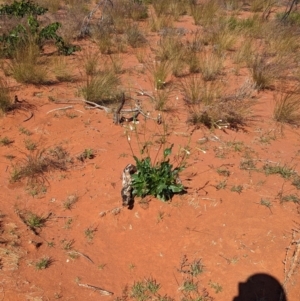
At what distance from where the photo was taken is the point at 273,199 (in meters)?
3.37

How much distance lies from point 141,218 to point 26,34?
413 cm

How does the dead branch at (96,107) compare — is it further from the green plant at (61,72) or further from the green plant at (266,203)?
the green plant at (266,203)

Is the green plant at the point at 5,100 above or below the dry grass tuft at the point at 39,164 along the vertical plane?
above

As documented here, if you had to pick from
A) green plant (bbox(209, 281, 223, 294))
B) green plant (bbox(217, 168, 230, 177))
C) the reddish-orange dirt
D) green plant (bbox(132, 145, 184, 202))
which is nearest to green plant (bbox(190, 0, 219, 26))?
the reddish-orange dirt

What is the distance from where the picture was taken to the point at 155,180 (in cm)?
318

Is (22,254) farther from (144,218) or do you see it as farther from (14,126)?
(14,126)

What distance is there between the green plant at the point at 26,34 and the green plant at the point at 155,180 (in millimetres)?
3369

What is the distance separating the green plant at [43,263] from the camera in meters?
2.71

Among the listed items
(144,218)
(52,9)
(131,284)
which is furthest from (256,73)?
(52,9)

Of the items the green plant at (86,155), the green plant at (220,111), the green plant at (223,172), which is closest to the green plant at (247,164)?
the green plant at (223,172)

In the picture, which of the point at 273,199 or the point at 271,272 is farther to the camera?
the point at 273,199

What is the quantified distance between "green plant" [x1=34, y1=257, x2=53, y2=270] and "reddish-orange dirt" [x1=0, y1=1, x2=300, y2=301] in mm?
29

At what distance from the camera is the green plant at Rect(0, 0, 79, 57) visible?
5.75 meters

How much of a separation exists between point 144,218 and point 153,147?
1093 millimetres
